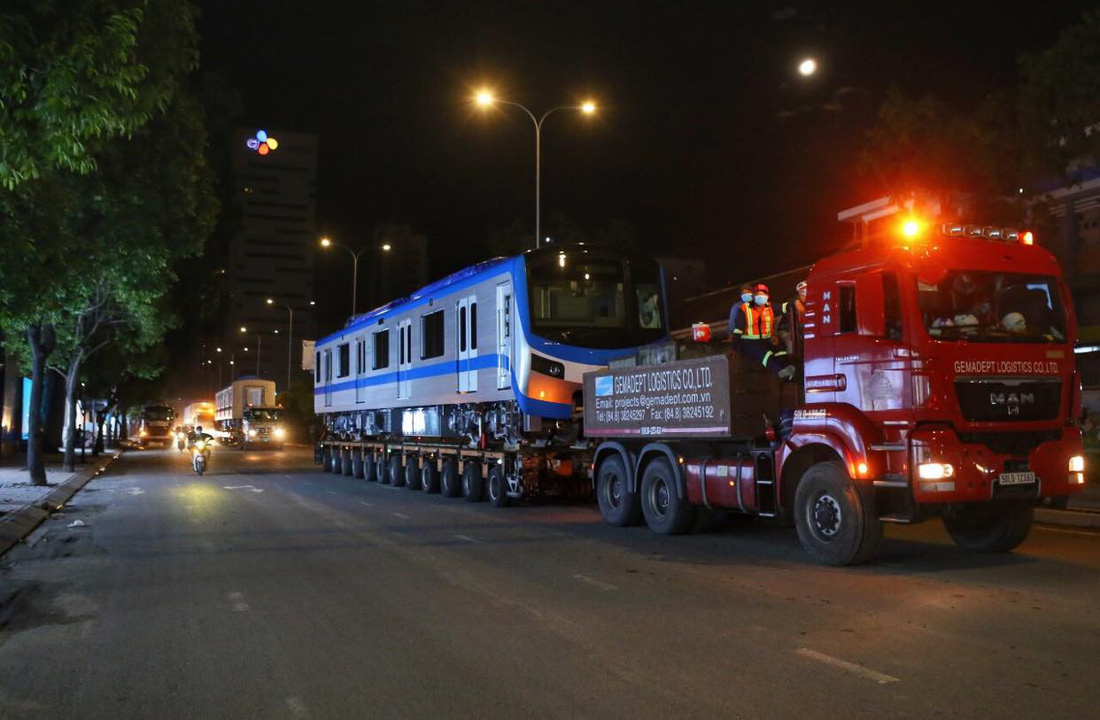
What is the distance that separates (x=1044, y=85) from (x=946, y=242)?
390 inches

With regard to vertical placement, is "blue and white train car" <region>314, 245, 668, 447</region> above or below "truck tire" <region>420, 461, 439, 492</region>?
above

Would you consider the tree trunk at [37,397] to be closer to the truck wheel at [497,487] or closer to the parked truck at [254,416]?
the truck wheel at [497,487]

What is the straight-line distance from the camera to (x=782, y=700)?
5445 millimetres

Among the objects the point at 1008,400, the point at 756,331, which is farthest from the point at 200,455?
the point at 1008,400

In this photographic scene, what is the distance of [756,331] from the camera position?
11.5 meters

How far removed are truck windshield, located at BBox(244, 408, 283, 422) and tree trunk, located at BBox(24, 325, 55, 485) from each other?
2769 centimetres

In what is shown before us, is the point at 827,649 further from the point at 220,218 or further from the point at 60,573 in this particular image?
the point at 220,218

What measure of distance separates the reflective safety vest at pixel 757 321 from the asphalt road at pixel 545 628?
2.55m

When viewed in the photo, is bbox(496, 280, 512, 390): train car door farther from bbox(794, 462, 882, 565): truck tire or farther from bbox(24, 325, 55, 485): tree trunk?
bbox(24, 325, 55, 485): tree trunk

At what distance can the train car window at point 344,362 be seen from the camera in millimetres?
28172

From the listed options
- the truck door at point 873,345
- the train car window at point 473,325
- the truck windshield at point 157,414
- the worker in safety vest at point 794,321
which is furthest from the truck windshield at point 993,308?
the truck windshield at point 157,414

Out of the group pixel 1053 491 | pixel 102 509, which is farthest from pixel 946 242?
pixel 102 509

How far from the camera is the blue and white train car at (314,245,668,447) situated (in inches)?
641

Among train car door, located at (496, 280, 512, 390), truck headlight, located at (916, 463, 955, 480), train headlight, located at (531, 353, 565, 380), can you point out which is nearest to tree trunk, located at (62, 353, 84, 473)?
train car door, located at (496, 280, 512, 390)
